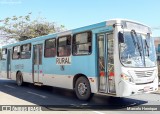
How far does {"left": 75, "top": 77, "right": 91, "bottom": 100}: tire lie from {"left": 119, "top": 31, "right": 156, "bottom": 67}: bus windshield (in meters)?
2.09

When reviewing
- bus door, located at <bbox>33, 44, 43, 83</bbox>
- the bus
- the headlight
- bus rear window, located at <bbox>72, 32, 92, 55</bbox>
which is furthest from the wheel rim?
bus door, located at <bbox>33, 44, 43, 83</bbox>

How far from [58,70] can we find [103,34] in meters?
3.70

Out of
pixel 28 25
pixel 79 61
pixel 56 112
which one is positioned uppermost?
pixel 28 25

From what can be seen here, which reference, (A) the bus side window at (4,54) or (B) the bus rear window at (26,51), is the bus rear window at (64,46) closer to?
(B) the bus rear window at (26,51)

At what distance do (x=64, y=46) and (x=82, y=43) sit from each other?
146cm

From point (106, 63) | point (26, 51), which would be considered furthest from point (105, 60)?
point (26, 51)

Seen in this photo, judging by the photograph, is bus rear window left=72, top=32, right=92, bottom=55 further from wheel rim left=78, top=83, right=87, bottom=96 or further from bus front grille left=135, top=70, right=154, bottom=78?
bus front grille left=135, top=70, right=154, bottom=78

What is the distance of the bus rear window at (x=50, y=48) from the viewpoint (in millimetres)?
13405

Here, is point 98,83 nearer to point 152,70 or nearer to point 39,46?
point 152,70

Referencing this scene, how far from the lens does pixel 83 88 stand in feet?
36.4

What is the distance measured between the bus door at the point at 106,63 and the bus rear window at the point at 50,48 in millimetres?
3605

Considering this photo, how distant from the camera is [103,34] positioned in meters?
10.2

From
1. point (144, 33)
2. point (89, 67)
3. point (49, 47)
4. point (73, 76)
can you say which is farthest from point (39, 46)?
point (144, 33)

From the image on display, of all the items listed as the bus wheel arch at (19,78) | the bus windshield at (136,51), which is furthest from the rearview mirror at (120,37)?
the bus wheel arch at (19,78)
